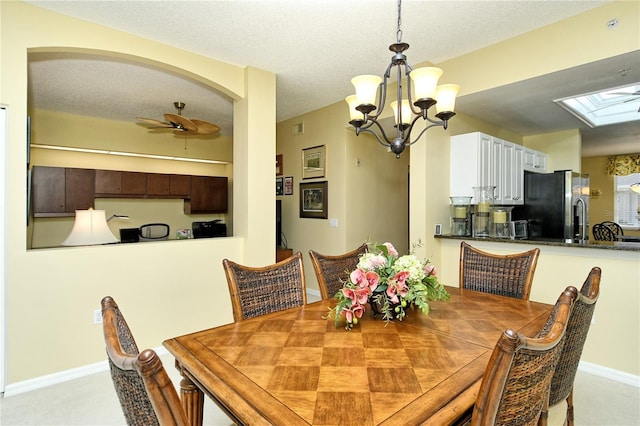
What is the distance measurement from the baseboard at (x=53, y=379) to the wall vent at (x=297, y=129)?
371cm

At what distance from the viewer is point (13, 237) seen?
2328mm

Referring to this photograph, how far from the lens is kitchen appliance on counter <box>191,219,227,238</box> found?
5.88m

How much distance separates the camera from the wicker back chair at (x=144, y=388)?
659 millimetres

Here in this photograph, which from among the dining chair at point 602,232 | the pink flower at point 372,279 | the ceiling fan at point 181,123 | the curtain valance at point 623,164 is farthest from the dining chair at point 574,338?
the curtain valance at point 623,164

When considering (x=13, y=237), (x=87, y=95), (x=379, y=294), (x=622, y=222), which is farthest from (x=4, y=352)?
(x=622, y=222)

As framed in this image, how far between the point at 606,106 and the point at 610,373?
10.8ft

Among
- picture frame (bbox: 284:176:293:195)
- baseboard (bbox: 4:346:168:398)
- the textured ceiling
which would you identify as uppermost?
the textured ceiling

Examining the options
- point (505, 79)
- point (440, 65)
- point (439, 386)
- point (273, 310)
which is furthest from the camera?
point (440, 65)

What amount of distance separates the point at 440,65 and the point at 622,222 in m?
7.36

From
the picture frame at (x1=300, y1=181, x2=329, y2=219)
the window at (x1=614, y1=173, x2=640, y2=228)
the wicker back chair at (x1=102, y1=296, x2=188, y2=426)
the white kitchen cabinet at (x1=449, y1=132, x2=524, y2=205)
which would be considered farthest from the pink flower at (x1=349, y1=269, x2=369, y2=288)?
the window at (x1=614, y1=173, x2=640, y2=228)

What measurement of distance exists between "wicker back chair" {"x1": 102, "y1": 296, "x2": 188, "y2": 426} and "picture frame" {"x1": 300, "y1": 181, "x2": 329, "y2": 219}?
13.2ft

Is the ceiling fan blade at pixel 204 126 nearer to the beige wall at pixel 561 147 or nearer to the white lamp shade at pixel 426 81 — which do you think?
the white lamp shade at pixel 426 81

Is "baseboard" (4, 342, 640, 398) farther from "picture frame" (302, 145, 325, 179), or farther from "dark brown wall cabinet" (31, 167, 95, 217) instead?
"picture frame" (302, 145, 325, 179)

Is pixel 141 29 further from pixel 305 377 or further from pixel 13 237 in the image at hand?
pixel 305 377
